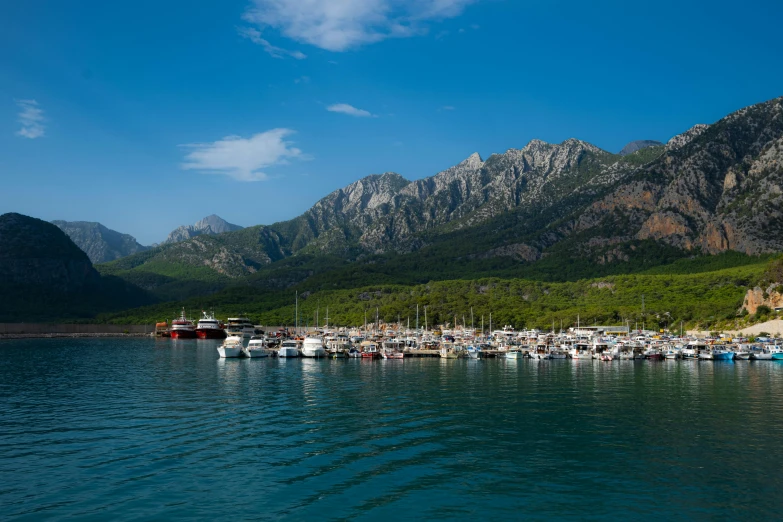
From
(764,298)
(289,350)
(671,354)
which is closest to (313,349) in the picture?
(289,350)

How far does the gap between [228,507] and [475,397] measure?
Result: 119ft

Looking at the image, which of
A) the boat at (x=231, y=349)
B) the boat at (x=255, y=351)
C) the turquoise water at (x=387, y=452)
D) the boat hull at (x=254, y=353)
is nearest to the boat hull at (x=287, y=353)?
the boat hull at (x=254, y=353)

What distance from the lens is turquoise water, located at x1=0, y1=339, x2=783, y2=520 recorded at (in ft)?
81.1

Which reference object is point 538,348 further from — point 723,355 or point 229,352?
point 229,352

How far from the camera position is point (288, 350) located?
116 m

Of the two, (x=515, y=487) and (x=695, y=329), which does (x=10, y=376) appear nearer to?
(x=515, y=487)

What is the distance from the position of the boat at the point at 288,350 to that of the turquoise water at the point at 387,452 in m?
49.4

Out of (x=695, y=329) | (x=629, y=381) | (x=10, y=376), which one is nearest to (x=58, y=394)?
(x=10, y=376)

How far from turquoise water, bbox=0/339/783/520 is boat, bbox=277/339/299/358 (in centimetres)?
4943

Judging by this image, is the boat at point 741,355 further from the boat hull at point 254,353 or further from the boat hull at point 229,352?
the boat hull at point 229,352

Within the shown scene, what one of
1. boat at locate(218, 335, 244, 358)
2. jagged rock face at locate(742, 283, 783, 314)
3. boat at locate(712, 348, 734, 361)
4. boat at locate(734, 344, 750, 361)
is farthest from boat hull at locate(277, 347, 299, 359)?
jagged rock face at locate(742, 283, 783, 314)

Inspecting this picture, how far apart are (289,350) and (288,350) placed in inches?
7.8

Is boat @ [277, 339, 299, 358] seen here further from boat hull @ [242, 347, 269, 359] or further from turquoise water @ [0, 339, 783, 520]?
turquoise water @ [0, 339, 783, 520]

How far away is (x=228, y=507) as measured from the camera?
954 inches
